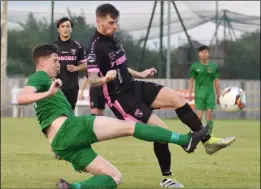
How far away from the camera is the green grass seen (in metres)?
9.34

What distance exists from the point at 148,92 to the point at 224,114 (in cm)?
Answer: 2474

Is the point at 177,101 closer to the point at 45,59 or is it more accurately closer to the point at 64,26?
the point at 45,59

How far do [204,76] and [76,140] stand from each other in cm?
1112

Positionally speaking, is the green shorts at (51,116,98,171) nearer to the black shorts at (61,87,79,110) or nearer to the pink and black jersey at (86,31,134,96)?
the pink and black jersey at (86,31,134,96)

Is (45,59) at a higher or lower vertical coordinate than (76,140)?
higher

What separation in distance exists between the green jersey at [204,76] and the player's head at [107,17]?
375 inches

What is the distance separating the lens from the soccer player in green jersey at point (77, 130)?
24.5 feet

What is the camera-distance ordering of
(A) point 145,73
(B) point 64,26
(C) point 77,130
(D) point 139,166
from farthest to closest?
1. (B) point 64,26
2. (D) point 139,166
3. (A) point 145,73
4. (C) point 77,130

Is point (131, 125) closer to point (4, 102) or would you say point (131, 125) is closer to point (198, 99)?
point (198, 99)

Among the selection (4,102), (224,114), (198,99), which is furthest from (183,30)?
(198,99)

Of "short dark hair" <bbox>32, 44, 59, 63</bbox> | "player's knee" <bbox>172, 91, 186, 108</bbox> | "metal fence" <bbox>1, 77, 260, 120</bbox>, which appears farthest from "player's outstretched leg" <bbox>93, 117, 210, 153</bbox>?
"metal fence" <bbox>1, 77, 260, 120</bbox>

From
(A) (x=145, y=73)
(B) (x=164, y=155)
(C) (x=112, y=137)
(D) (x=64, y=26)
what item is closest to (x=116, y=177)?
(C) (x=112, y=137)

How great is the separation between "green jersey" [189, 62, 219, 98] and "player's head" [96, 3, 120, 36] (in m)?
9.52

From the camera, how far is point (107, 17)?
28.7 feet
